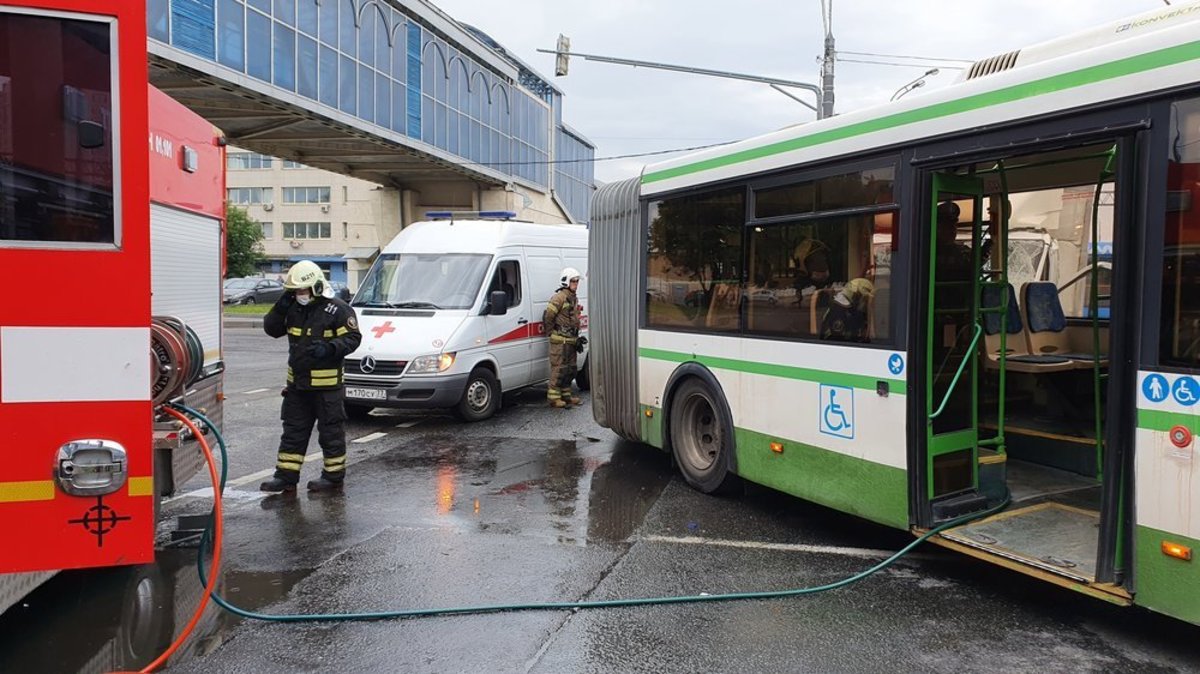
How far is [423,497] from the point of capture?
22.9 feet

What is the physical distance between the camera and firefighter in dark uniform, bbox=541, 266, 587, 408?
1148cm

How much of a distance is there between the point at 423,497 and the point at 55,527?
3.93m

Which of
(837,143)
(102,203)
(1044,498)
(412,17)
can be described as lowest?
(1044,498)

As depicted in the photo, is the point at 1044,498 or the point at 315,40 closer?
the point at 1044,498

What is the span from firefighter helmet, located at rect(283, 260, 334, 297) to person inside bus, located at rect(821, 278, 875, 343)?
3.91 m

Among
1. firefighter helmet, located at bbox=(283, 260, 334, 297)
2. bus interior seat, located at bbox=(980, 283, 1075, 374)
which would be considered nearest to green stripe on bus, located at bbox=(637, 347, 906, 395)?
bus interior seat, located at bbox=(980, 283, 1075, 374)

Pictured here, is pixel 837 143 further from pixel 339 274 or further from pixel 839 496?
pixel 339 274

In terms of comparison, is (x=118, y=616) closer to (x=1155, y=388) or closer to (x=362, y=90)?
(x=1155, y=388)

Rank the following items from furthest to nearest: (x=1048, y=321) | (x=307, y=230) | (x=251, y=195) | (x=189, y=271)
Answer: (x=251, y=195)
(x=307, y=230)
(x=1048, y=321)
(x=189, y=271)

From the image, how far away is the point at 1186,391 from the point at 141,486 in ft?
13.8

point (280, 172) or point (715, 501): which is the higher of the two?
point (280, 172)

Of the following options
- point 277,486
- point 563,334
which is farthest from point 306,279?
point 563,334

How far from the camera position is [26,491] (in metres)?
3.08

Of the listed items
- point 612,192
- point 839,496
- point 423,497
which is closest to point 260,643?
point 423,497
